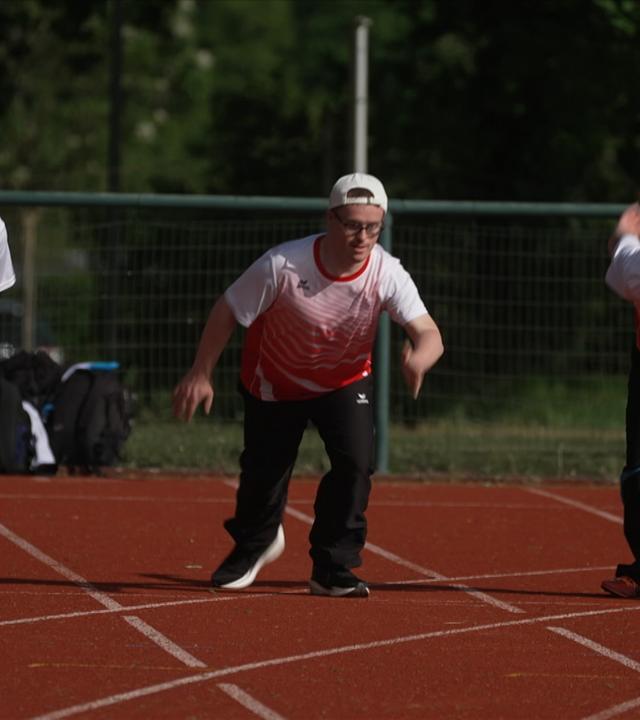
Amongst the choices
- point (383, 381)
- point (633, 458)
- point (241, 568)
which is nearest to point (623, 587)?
point (633, 458)

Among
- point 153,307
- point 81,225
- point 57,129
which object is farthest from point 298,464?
point 57,129

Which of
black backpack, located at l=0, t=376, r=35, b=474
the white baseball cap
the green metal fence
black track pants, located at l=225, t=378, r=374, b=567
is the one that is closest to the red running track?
black track pants, located at l=225, t=378, r=374, b=567

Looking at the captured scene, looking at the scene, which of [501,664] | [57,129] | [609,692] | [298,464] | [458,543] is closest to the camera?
[609,692]

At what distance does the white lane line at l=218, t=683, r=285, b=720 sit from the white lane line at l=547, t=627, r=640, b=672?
1.56 m

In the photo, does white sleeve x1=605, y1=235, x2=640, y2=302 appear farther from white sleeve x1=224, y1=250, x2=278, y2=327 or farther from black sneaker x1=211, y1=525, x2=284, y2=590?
black sneaker x1=211, y1=525, x2=284, y2=590

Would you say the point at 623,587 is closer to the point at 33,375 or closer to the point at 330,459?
the point at 330,459

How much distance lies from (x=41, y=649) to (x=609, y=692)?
213 centimetres

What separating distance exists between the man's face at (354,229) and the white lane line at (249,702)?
7.40 ft

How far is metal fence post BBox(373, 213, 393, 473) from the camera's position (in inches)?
554

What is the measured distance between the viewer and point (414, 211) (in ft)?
45.8

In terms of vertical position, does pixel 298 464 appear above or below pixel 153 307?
below

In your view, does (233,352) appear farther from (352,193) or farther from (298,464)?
(352,193)

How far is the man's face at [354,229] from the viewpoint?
787cm

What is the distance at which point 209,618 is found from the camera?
779 cm
